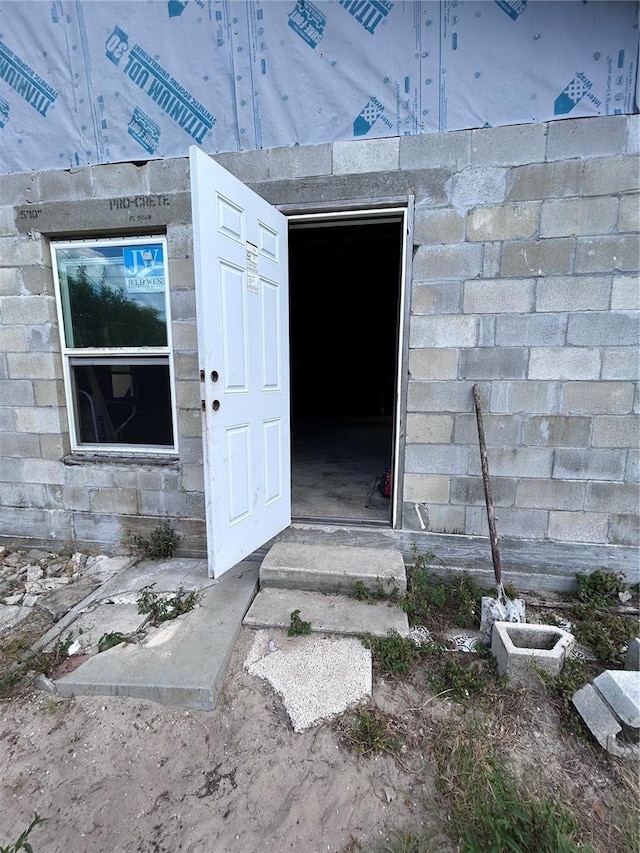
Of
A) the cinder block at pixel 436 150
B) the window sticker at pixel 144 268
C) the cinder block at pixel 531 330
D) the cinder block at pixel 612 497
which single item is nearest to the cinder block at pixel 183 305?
the window sticker at pixel 144 268

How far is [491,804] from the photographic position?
1402 millimetres

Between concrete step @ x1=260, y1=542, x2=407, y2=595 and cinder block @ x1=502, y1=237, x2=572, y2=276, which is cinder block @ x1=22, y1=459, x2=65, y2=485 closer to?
concrete step @ x1=260, y1=542, x2=407, y2=595

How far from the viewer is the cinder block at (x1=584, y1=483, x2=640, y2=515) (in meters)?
2.58

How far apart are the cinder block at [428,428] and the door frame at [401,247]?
0.14 feet

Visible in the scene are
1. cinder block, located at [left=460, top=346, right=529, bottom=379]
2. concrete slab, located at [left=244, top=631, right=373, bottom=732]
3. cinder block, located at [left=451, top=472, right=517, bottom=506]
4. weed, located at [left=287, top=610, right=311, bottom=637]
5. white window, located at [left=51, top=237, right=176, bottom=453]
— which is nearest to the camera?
concrete slab, located at [left=244, top=631, right=373, bottom=732]

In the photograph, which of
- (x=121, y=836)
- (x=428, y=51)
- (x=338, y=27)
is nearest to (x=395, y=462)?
(x=121, y=836)

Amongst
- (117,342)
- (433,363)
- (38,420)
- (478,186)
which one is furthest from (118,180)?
(433,363)

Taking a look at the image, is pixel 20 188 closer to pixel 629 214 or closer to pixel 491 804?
pixel 629 214

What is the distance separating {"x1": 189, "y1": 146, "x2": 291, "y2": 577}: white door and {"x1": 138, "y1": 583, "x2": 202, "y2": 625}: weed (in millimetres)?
381

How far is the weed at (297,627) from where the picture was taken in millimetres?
2227

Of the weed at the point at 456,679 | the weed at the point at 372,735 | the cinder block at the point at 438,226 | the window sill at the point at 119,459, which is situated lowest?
the weed at the point at 372,735

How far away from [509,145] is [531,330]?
42.4 inches

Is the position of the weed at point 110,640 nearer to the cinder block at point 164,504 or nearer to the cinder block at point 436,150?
→ the cinder block at point 164,504

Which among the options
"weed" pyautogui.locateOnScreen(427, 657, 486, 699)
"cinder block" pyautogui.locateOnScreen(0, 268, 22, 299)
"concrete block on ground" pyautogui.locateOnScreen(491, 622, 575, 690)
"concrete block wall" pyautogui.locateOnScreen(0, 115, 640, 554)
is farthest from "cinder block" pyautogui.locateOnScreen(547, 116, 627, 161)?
"cinder block" pyautogui.locateOnScreen(0, 268, 22, 299)
